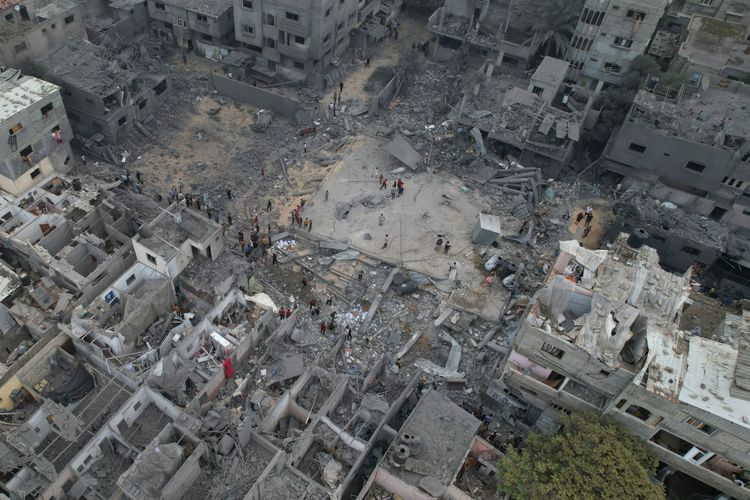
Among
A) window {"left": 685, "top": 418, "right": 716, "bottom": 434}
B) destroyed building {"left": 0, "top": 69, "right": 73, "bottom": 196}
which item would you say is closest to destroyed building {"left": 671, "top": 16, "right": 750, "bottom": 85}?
window {"left": 685, "top": 418, "right": 716, "bottom": 434}

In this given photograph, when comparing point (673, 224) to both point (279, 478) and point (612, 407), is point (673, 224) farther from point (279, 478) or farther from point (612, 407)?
point (279, 478)

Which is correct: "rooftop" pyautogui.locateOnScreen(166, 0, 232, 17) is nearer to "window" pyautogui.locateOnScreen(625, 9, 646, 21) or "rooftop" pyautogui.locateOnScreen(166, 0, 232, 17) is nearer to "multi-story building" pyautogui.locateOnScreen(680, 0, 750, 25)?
"window" pyautogui.locateOnScreen(625, 9, 646, 21)

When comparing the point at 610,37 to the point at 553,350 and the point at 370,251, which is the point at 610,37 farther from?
the point at 553,350

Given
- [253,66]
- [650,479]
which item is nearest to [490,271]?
[650,479]

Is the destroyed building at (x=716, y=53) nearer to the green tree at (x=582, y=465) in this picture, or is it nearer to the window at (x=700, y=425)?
the window at (x=700, y=425)

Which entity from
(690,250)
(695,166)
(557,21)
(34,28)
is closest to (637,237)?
(690,250)

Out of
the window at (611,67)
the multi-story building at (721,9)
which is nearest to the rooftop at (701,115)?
the window at (611,67)
